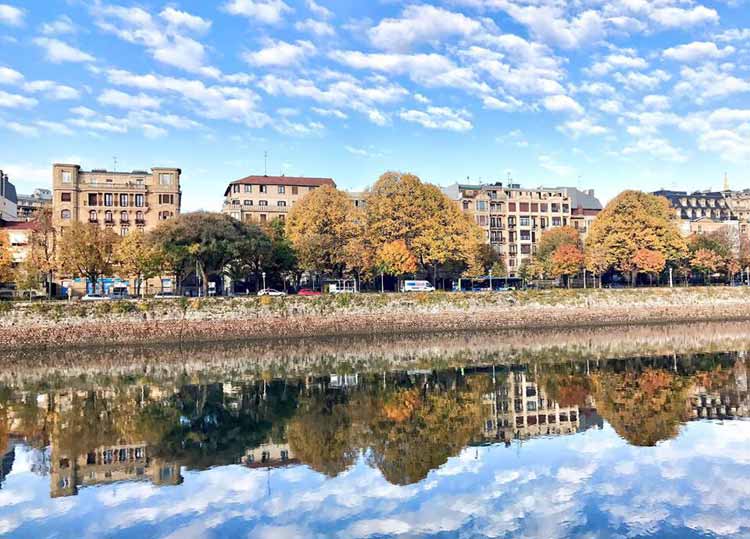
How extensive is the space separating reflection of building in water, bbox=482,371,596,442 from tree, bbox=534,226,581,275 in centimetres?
5924

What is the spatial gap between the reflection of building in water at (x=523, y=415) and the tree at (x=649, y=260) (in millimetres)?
53455

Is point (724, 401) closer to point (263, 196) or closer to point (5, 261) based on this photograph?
point (5, 261)

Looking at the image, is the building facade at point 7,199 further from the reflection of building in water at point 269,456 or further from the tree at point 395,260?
the reflection of building in water at point 269,456

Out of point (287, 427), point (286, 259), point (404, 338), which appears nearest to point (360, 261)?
point (286, 259)

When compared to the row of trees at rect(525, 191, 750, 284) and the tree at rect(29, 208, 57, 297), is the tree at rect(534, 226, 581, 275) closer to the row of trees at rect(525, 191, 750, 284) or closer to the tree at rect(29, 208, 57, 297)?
the row of trees at rect(525, 191, 750, 284)

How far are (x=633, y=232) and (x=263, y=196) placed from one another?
58.6m

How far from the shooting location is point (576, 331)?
216 ft

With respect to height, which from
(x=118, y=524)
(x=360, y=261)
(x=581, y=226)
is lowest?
(x=118, y=524)

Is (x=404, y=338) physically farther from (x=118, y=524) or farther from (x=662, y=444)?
(x=118, y=524)

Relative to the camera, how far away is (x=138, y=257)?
6488 cm

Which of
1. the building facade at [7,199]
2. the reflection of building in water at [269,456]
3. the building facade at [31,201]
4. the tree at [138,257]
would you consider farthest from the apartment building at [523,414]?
the building facade at [31,201]

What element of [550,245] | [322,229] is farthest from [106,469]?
[550,245]

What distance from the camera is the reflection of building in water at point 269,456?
2319 centimetres

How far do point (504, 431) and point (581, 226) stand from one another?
101556mm
